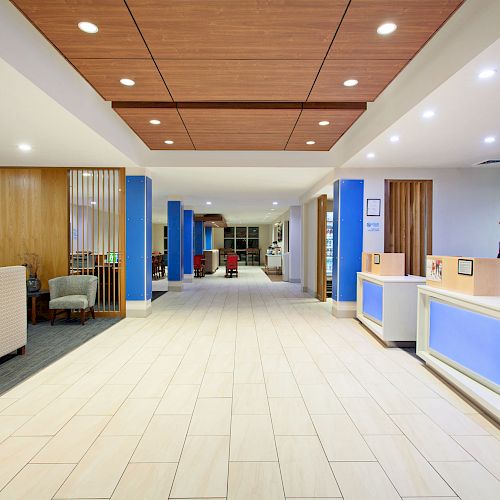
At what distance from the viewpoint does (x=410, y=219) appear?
699 centimetres

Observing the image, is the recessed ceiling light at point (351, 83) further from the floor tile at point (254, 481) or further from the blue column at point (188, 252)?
the blue column at point (188, 252)

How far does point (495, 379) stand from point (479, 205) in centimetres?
478

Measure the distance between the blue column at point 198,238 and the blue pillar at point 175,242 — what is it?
7.59 meters

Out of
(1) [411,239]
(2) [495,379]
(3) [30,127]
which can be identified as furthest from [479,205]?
(3) [30,127]

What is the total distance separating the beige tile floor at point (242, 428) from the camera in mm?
2137

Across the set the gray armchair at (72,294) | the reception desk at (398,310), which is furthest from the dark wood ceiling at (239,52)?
the gray armchair at (72,294)

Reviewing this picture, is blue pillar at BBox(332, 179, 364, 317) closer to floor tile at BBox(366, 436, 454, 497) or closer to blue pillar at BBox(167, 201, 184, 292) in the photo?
floor tile at BBox(366, 436, 454, 497)

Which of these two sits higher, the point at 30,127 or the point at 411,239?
the point at 30,127

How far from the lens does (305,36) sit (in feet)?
9.53

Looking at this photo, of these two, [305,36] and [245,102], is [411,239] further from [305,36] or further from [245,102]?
[305,36]

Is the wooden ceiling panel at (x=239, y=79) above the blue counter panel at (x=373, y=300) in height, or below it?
above

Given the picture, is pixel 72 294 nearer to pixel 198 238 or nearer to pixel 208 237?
pixel 198 238

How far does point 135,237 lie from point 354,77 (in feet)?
15.9

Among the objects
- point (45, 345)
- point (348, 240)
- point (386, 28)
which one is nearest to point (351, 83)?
point (386, 28)
